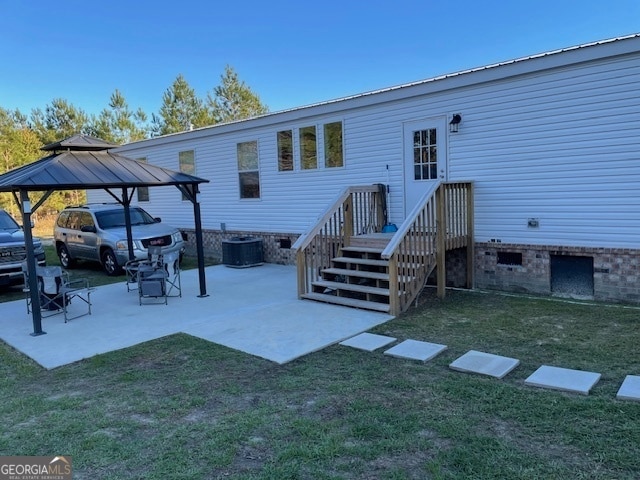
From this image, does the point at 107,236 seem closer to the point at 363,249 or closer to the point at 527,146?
the point at 363,249

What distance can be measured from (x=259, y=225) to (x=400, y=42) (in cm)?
2045

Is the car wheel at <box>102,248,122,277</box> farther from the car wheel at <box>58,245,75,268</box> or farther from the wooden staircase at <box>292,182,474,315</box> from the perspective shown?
the wooden staircase at <box>292,182,474,315</box>

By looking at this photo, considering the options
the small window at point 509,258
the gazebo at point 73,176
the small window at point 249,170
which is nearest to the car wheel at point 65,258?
the small window at point 249,170

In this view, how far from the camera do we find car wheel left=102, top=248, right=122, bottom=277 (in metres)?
10.0

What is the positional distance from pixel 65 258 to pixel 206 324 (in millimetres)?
7561

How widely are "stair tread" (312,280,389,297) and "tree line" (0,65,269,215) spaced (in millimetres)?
23954

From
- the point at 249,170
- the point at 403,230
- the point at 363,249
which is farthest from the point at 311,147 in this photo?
the point at 403,230

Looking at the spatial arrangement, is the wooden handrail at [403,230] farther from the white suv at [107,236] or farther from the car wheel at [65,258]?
the car wheel at [65,258]

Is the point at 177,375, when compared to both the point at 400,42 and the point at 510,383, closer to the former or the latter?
the point at 510,383

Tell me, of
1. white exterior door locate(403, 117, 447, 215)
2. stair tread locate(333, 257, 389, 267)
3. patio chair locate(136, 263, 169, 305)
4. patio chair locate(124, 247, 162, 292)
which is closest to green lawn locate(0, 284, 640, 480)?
stair tread locate(333, 257, 389, 267)

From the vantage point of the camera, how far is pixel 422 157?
807 centimetres

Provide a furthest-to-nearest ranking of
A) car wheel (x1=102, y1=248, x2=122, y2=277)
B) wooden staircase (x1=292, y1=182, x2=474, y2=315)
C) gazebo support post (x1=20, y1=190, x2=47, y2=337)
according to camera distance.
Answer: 1. car wheel (x1=102, y1=248, x2=122, y2=277)
2. wooden staircase (x1=292, y1=182, x2=474, y2=315)
3. gazebo support post (x1=20, y1=190, x2=47, y2=337)

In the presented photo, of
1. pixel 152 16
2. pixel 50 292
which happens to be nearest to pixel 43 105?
pixel 152 16

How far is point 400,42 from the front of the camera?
27.3 metres
